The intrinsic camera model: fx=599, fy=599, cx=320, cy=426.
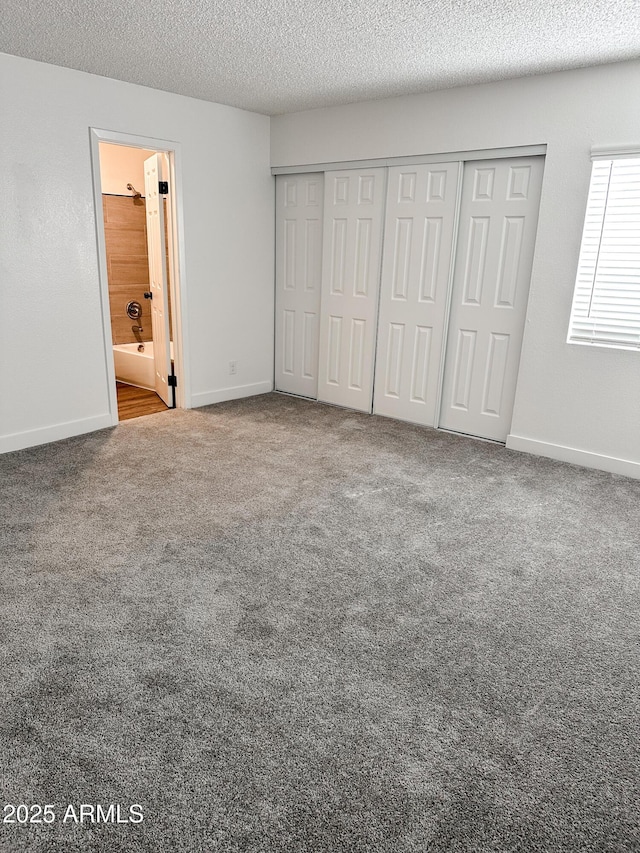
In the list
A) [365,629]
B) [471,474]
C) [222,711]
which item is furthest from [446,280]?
[222,711]

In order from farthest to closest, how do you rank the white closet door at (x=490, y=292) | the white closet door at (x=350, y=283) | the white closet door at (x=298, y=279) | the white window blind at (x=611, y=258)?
1. the white closet door at (x=298, y=279)
2. the white closet door at (x=350, y=283)
3. the white closet door at (x=490, y=292)
4. the white window blind at (x=611, y=258)

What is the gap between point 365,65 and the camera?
364 cm

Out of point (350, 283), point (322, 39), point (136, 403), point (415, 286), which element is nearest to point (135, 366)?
point (136, 403)

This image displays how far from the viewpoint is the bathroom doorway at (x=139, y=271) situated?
4629 millimetres

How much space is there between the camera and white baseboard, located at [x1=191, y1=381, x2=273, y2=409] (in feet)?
17.4

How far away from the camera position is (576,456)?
4098mm

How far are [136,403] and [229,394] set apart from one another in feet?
2.75

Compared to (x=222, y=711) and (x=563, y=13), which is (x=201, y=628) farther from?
(x=563, y=13)

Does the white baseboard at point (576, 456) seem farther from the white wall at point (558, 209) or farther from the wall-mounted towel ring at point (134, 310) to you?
the wall-mounted towel ring at point (134, 310)

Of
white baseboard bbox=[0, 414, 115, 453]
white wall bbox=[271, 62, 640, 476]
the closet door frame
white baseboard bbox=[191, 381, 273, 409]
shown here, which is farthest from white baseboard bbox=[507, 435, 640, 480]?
white baseboard bbox=[0, 414, 115, 453]

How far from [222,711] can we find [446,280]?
3540 mm

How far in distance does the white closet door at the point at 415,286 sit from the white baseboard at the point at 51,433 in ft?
7.49

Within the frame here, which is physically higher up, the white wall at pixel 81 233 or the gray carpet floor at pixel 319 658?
the white wall at pixel 81 233

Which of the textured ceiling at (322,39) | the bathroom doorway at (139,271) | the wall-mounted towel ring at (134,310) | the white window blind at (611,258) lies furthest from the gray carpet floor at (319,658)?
the wall-mounted towel ring at (134,310)
